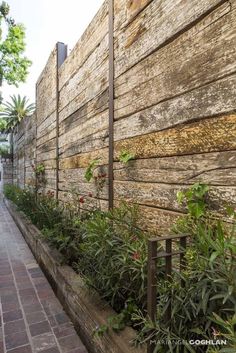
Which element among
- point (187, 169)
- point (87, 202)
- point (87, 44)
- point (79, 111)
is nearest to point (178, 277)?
point (187, 169)

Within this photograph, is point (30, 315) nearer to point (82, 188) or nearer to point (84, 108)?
point (82, 188)

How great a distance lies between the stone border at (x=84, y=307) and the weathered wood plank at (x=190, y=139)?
1170 millimetres

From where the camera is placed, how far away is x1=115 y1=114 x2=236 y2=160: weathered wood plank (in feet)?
4.94

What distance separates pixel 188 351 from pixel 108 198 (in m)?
1.72

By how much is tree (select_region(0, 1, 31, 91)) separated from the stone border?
11.0m

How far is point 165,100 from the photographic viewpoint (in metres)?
1.99

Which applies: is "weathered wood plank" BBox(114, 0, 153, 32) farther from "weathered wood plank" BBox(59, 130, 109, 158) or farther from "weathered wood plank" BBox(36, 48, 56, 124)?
"weathered wood plank" BBox(36, 48, 56, 124)

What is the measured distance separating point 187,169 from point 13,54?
13025 millimetres

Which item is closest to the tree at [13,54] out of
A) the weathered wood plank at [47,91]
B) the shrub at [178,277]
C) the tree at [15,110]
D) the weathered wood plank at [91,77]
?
the weathered wood plank at [47,91]

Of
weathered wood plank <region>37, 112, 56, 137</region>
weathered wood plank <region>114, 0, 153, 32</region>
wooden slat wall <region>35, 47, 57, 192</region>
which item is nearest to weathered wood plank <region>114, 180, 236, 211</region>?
weathered wood plank <region>114, 0, 153, 32</region>

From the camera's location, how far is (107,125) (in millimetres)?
2947

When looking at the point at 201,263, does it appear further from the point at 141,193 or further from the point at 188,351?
the point at 141,193

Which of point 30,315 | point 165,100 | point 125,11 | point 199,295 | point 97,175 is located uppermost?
point 125,11

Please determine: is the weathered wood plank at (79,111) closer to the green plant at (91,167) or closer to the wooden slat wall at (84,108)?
the wooden slat wall at (84,108)
